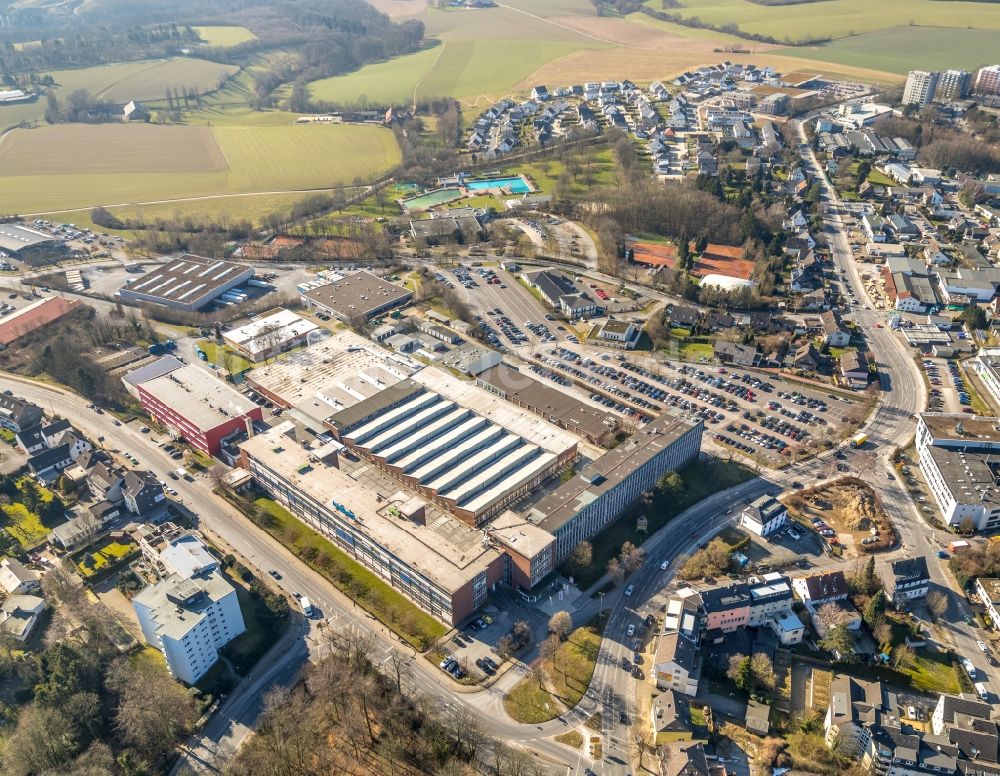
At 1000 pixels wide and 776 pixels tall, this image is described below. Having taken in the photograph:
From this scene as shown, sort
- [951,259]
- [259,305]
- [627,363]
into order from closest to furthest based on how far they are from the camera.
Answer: [627,363] < [259,305] < [951,259]

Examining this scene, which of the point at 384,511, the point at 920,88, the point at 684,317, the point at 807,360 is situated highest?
the point at 920,88

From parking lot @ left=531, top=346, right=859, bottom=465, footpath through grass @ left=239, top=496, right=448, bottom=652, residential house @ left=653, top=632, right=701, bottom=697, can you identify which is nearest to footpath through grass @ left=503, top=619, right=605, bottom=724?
residential house @ left=653, top=632, right=701, bottom=697

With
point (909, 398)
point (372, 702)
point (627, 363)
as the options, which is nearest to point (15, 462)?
point (372, 702)

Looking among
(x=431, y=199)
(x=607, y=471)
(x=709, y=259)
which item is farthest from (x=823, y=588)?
(x=431, y=199)

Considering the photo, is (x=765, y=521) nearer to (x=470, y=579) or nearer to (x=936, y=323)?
(x=470, y=579)

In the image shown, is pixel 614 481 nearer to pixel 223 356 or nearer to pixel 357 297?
pixel 357 297

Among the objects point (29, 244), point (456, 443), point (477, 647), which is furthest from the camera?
point (29, 244)
